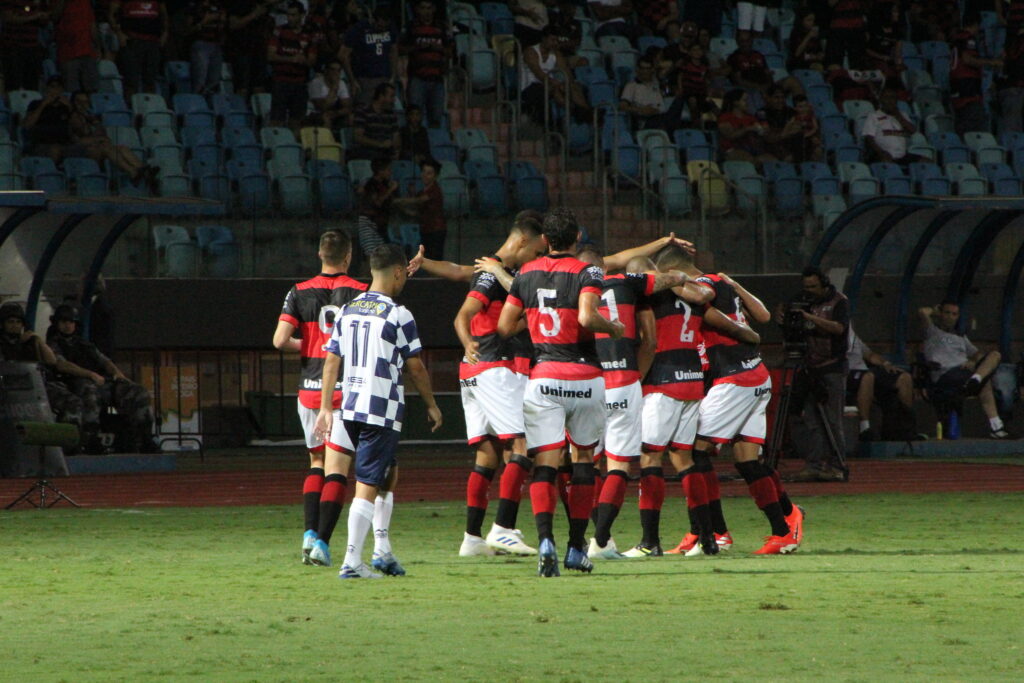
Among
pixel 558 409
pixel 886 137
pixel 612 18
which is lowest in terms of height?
pixel 886 137

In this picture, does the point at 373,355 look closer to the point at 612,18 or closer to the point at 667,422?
the point at 667,422

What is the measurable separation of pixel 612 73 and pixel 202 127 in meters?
7.35

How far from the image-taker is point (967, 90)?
29.0 metres

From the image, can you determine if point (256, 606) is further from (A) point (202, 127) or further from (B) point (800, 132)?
(B) point (800, 132)

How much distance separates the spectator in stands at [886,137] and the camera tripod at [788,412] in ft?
36.7

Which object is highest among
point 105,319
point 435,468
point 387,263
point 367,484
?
point 387,263

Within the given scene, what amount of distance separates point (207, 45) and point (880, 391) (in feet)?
34.9

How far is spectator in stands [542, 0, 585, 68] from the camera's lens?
27.0m

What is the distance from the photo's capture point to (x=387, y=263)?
9664 mm

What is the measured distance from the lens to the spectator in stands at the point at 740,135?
26.2m

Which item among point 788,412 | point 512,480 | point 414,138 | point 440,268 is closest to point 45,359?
point 414,138

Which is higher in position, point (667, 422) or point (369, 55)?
point (369, 55)

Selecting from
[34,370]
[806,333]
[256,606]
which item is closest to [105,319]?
[34,370]

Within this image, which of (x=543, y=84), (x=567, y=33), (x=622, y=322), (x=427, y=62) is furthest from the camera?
(x=567, y=33)
